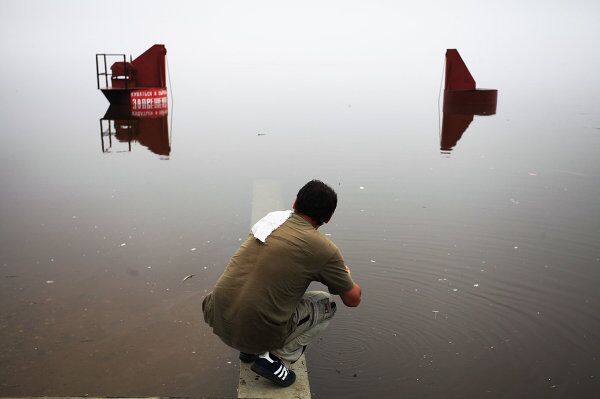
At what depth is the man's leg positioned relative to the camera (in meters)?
3.30

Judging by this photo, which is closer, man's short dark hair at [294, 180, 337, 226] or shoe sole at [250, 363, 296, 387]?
man's short dark hair at [294, 180, 337, 226]

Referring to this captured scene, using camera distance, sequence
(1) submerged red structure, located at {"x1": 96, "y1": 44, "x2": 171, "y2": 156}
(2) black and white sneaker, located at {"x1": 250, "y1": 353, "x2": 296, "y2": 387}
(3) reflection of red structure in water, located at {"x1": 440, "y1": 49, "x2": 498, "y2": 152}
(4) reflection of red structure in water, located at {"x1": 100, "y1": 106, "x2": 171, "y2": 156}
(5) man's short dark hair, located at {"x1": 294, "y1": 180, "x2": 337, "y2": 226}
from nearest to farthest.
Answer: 1. (5) man's short dark hair, located at {"x1": 294, "y1": 180, "x2": 337, "y2": 226}
2. (2) black and white sneaker, located at {"x1": 250, "y1": 353, "x2": 296, "y2": 387}
3. (4) reflection of red structure in water, located at {"x1": 100, "y1": 106, "x2": 171, "y2": 156}
4. (1) submerged red structure, located at {"x1": 96, "y1": 44, "x2": 171, "y2": 156}
5. (3) reflection of red structure in water, located at {"x1": 440, "y1": 49, "x2": 498, "y2": 152}

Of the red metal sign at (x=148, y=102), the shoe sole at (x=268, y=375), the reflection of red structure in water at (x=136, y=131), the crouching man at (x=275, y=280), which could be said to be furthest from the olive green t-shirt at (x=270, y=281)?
the red metal sign at (x=148, y=102)

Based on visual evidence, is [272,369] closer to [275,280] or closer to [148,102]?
[275,280]

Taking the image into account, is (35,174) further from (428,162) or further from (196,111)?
(196,111)

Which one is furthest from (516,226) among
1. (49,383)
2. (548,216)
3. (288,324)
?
(49,383)

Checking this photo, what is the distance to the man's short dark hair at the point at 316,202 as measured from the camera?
10.2ft

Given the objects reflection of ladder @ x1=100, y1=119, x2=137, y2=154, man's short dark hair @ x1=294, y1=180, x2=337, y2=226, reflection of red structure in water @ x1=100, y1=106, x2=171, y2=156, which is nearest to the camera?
man's short dark hair @ x1=294, y1=180, x2=337, y2=226

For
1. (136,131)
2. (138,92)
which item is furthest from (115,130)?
(138,92)

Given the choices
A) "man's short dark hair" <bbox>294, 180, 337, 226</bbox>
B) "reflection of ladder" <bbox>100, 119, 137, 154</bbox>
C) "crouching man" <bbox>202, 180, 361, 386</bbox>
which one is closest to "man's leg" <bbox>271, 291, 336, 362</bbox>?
"crouching man" <bbox>202, 180, 361, 386</bbox>

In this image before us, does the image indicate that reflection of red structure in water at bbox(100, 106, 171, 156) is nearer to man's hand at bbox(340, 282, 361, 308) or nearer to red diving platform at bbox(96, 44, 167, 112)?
red diving platform at bbox(96, 44, 167, 112)

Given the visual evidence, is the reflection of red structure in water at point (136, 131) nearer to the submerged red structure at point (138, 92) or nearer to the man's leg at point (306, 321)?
the submerged red structure at point (138, 92)

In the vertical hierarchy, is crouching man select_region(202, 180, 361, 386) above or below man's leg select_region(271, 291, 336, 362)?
above

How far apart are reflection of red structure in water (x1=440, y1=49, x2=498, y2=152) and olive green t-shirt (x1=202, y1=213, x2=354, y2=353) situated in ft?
45.7
